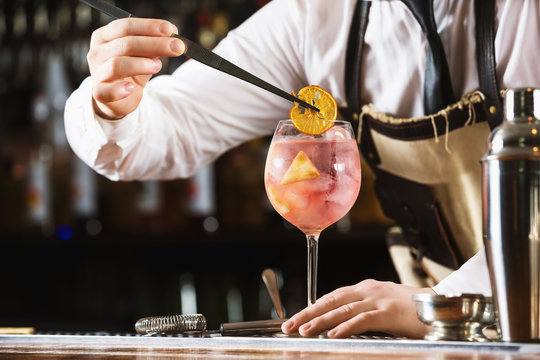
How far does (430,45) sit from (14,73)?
229cm

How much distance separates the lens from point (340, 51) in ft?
5.65

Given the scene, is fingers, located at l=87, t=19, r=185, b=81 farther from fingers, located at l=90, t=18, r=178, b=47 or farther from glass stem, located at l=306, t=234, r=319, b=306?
glass stem, located at l=306, t=234, r=319, b=306

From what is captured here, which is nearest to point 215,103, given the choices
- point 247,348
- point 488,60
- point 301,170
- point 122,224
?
point 488,60

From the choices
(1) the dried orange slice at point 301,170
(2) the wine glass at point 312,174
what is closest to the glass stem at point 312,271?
(2) the wine glass at point 312,174

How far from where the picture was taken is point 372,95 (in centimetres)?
171

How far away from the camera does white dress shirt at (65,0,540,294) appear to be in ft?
5.02

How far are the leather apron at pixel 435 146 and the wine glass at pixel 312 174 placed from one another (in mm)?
462

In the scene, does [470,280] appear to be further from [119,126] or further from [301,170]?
[119,126]

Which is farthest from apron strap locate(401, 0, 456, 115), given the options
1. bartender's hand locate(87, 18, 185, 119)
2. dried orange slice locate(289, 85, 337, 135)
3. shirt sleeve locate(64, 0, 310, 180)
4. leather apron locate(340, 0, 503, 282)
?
bartender's hand locate(87, 18, 185, 119)

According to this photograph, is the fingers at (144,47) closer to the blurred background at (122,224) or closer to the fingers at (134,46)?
the fingers at (134,46)

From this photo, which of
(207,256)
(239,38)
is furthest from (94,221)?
(239,38)

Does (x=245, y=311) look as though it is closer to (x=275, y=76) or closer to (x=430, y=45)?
(x=275, y=76)

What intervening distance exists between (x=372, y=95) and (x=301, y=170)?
647 millimetres

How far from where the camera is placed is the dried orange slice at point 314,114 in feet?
3.75
